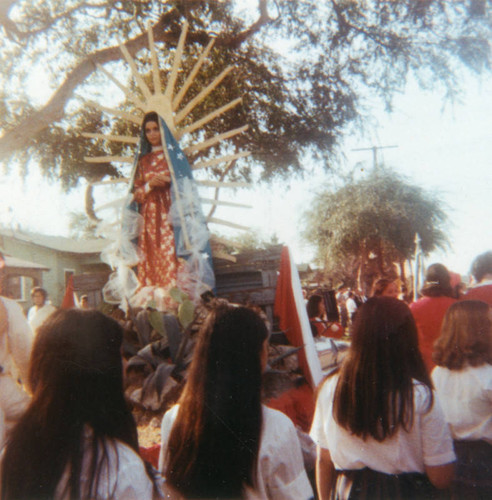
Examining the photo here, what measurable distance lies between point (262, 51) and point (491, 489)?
9059mm

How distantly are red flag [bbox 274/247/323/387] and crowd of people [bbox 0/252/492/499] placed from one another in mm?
3084

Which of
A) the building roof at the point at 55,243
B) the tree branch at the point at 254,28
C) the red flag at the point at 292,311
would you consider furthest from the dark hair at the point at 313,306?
the building roof at the point at 55,243

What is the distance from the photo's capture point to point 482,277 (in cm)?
393

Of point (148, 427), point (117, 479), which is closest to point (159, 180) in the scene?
point (148, 427)

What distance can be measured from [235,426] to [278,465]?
0.69 ft

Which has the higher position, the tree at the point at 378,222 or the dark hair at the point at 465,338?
the tree at the point at 378,222

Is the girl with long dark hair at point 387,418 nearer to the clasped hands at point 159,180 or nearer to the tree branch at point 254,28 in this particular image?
the clasped hands at point 159,180

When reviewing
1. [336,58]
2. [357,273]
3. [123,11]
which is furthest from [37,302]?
[357,273]

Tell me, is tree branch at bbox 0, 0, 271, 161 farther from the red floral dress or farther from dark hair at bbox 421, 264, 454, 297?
dark hair at bbox 421, 264, 454, 297

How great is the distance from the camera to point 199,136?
10.5 meters

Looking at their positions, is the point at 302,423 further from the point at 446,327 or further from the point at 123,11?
the point at 123,11

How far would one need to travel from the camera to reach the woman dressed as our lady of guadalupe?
19.1ft

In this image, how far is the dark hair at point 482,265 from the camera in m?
3.88

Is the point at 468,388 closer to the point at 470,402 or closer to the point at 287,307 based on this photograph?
the point at 470,402
